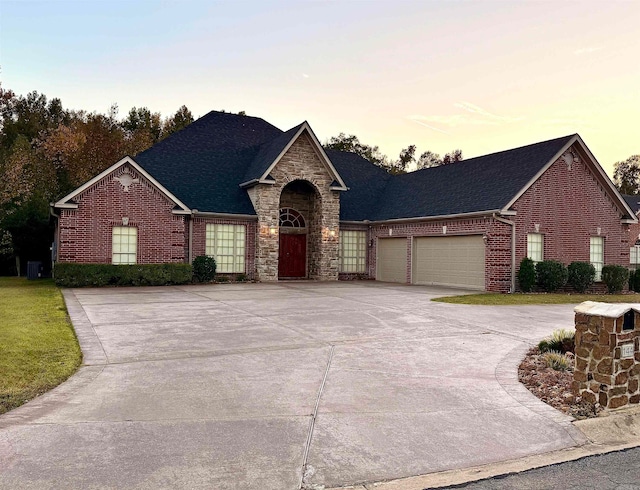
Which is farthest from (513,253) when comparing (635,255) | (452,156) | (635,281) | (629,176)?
(629,176)

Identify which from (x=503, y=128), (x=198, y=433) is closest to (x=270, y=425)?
(x=198, y=433)

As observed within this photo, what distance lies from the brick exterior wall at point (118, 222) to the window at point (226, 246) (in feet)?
5.07

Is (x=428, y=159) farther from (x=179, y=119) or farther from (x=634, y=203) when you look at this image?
(x=179, y=119)

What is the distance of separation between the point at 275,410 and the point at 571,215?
19849 mm

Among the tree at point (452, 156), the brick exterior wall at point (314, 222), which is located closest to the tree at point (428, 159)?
the tree at point (452, 156)

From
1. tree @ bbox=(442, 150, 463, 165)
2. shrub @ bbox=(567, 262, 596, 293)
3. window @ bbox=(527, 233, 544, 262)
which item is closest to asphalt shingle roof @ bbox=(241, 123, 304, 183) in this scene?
window @ bbox=(527, 233, 544, 262)

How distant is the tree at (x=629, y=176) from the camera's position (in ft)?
217

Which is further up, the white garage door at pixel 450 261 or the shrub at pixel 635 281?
the white garage door at pixel 450 261

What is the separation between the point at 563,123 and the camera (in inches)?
1157

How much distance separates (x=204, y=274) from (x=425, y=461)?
18.2 meters

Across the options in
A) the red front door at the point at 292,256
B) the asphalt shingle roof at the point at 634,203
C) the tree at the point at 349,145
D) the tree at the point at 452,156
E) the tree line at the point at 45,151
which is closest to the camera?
the red front door at the point at 292,256

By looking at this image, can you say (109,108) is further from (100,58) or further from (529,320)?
(529,320)

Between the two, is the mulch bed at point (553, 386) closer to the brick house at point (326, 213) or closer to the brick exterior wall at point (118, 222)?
the brick house at point (326, 213)

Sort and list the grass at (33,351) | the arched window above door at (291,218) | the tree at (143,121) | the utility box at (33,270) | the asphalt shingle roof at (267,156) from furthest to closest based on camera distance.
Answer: the tree at (143,121) → the arched window above door at (291,218) → the utility box at (33,270) → the asphalt shingle roof at (267,156) → the grass at (33,351)
